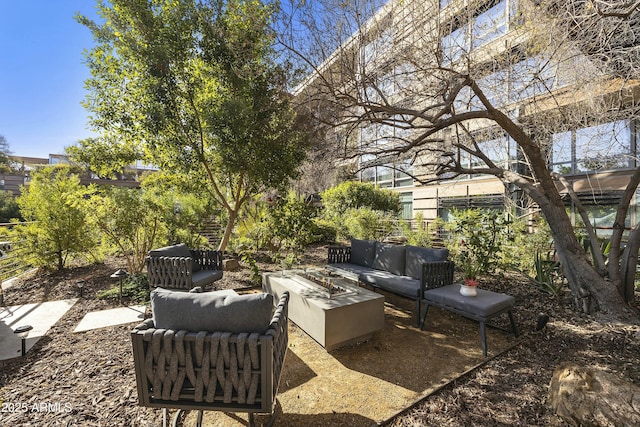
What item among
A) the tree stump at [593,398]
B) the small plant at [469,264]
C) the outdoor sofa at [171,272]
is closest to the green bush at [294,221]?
the outdoor sofa at [171,272]

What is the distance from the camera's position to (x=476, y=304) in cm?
354

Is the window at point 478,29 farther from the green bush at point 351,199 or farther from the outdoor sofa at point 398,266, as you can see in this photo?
the green bush at point 351,199

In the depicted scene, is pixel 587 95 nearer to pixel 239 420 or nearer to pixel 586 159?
pixel 586 159

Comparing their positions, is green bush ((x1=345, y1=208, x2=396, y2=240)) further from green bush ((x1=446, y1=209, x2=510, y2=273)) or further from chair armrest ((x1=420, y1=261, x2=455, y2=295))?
chair armrest ((x1=420, y1=261, x2=455, y2=295))

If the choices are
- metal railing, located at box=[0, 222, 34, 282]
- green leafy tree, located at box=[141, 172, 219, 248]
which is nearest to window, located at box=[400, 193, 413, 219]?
green leafy tree, located at box=[141, 172, 219, 248]

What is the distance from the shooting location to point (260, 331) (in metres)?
2.03

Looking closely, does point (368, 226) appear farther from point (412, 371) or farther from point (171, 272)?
point (412, 371)

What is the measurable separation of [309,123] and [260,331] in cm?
493

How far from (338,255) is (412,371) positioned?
353 centimetres

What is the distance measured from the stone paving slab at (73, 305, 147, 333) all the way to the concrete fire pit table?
7.45ft

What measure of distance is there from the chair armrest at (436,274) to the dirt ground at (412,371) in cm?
64

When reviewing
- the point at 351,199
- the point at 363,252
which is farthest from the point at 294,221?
the point at 351,199

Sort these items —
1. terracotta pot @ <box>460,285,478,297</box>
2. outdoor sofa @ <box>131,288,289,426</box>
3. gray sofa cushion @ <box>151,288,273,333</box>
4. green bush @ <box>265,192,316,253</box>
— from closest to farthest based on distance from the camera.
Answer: outdoor sofa @ <box>131,288,289,426</box> → gray sofa cushion @ <box>151,288,273,333</box> → terracotta pot @ <box>460,285,478,297</box> → green bush @ <box>265,192,316,253</box>

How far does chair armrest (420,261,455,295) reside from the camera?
4164 mm
